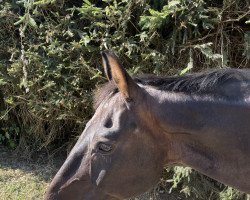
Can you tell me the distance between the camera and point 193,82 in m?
2.10

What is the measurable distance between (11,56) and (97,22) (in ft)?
3.84

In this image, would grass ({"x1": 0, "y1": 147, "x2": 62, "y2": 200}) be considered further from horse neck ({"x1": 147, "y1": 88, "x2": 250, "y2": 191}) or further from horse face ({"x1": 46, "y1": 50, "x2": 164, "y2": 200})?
horse neck ({"x1": 147, "y1": 88, "x2": 250, "y2": 191})

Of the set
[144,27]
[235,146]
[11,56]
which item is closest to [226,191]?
[144,27]

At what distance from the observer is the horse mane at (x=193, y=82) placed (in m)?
2.05

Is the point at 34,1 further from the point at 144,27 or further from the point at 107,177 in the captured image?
→ the point at 107,177

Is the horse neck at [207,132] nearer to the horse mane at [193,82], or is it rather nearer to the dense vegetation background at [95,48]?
the horse mane at [193,82]

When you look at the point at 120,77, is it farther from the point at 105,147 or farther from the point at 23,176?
the point at 23,176

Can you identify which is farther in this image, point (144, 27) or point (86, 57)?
point (86, 57)

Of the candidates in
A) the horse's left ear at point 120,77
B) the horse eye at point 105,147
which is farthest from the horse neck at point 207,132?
the horse eye at point 105,147

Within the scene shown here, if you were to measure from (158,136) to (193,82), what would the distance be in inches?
13.4

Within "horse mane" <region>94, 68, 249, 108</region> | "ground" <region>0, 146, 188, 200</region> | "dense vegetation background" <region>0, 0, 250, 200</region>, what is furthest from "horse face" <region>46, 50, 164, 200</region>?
"ground" <region>0, 146, 188, 200</region>

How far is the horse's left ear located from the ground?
8.03 feet

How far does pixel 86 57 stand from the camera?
4188mm

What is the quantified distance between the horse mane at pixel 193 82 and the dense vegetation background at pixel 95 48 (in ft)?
4.67
